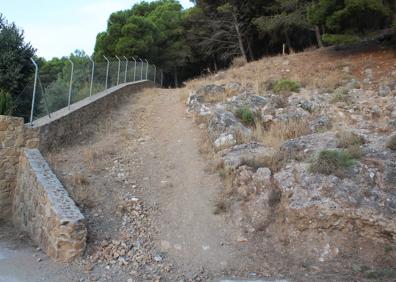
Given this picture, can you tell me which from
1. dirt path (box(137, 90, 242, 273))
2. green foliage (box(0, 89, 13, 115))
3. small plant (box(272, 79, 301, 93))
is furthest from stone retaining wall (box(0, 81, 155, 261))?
small plant (box(272, 79, 301, 93))

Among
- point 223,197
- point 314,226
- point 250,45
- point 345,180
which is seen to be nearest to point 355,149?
point 345,180

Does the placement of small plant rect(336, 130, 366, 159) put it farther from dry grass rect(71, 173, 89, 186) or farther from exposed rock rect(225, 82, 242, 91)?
exposed rock rect(225, 82, 242, 91)

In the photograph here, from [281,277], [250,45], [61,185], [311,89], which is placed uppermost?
[250,45]

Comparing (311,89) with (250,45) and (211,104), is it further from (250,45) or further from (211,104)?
(250,45)

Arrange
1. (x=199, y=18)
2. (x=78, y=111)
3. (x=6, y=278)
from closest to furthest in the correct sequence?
(x=6, y=278), (x=78, y=111), (x=199, y=18)

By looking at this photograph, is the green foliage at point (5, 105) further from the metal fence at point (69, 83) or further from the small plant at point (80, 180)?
the small plant at point (80, 180)

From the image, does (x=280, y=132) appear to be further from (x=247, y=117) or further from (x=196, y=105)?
(x=196, y=105)

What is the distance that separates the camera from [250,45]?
26.3 m

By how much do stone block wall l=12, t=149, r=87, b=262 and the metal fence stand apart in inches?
54.5

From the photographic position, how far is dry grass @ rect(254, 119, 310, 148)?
10047mm

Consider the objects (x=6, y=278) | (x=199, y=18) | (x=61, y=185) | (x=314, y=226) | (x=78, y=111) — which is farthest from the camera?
(x=199, y=18)

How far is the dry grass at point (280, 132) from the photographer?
10047mm

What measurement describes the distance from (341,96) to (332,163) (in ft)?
16.7

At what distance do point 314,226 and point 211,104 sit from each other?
673cm
